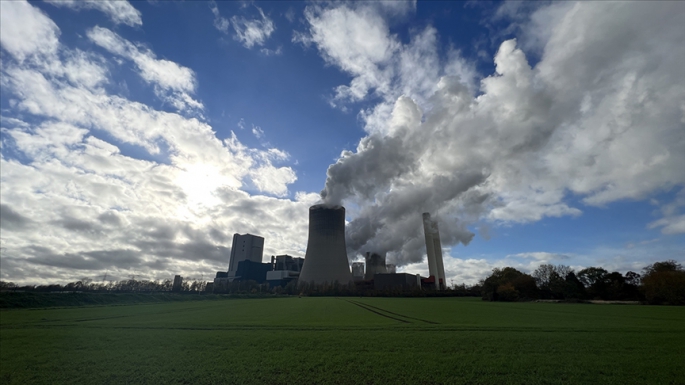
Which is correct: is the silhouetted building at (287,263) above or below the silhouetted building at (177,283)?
above

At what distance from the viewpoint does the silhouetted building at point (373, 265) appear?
240 feet

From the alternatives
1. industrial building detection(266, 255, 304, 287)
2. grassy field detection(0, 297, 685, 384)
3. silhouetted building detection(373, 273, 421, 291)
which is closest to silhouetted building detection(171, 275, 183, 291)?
industrial building detection(266, 255, 304, 287)

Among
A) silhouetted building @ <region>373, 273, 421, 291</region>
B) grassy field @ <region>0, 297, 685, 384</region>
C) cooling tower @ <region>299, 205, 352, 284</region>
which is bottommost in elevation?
grassy field @ <region>0, 297, 685, 384</region>

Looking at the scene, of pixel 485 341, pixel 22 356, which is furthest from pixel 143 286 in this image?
pixel 485 341

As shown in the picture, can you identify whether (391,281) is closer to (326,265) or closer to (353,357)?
(326,265)

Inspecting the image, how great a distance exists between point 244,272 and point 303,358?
8790 cm

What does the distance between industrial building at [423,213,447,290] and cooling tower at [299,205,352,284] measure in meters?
Result: 28.0

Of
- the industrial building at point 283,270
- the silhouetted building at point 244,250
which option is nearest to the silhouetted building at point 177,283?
the silhouetted building at point 244,250

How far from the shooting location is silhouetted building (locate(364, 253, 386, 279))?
7323cm

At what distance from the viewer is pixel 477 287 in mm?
66812

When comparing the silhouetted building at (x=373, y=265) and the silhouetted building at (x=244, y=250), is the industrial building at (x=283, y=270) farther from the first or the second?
the silhouetted building at (x=373, y=265)

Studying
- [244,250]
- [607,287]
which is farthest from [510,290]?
[244,250]

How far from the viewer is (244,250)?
315 feet

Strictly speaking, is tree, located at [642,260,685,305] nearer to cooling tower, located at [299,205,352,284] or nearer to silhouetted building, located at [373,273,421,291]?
cooling tower, located at [299,205,352,284]
